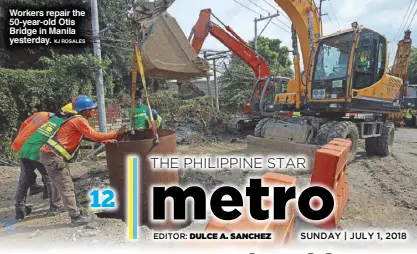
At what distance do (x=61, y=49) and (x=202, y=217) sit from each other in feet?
51.6

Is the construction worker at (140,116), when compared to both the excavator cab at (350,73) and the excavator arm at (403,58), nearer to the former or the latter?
the excavator cab at (350,73)

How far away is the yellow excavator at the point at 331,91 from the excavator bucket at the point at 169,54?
11.5 ft

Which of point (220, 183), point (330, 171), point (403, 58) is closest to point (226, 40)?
point (220, 183)

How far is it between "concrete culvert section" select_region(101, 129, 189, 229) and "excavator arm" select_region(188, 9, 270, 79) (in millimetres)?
5554

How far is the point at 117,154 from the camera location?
3.97 meters

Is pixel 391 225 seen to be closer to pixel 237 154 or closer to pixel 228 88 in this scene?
pixel 237 154

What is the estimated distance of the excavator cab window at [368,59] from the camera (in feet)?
22.0

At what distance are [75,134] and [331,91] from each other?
555 cm

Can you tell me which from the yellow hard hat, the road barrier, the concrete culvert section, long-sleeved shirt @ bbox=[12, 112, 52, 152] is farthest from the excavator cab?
long-sleeved shirt @ bbox=[12, 112, 52, 152]

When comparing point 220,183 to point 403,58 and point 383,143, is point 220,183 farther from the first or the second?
point 403,58

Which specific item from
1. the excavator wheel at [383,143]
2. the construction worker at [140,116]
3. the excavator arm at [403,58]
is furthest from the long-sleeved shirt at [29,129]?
the excavator arm at [403,58]

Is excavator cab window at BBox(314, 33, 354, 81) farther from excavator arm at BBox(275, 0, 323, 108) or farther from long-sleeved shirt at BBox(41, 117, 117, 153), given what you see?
long-sleeved shirt at BBox(41, 117, 117, 153)

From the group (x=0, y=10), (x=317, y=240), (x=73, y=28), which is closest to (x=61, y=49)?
(x=0, y=10)

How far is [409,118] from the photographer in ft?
59.7
